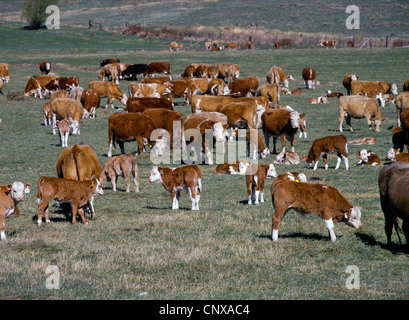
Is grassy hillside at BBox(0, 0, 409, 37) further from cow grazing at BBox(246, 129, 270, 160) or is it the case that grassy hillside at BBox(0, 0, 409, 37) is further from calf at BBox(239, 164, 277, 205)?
calf at BBox(239, 164, 277, 205)

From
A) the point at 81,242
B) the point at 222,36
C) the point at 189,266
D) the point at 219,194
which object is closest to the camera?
the point at 189,266

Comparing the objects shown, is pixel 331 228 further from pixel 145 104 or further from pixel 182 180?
pixel 145 104

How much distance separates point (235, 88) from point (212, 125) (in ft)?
48.7

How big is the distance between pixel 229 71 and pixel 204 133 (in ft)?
78.7

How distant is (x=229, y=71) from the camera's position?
44781mm

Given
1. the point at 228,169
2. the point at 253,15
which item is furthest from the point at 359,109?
the point at 253,15

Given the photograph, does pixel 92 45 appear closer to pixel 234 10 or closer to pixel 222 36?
pixel 222 36

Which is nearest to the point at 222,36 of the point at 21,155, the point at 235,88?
the point at 235,88

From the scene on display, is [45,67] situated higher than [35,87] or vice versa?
[45,67]

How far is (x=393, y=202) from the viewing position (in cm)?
1027

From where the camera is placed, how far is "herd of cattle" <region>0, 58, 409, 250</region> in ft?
35.8

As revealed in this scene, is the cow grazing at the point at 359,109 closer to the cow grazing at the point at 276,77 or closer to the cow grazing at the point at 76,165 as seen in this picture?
the cow grazing at the point at 276,77

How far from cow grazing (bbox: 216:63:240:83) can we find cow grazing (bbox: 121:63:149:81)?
20.3 ft

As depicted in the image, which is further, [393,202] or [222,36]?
[222,36]
